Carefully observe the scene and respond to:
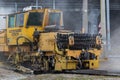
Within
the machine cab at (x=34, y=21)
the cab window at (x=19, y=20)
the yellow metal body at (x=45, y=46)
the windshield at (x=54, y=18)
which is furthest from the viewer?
the cab window at (x=19, y=20)

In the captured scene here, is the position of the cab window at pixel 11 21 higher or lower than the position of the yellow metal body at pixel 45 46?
higher

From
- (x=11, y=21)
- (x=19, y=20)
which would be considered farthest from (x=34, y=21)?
(x=11, y=21)

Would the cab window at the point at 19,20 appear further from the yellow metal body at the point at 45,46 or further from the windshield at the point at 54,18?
the windshield at the point at 54,18

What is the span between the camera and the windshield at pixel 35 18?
677 inches

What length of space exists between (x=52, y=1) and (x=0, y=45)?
10.6 metres

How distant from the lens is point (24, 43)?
56.9ft

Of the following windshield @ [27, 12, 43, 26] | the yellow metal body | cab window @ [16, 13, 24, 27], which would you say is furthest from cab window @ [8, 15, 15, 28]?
windshield @ [27, 12, 43, 26]

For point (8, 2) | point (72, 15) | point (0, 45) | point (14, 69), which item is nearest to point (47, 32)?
point (14, 69)

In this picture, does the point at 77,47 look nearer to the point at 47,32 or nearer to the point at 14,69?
the point at 47,32

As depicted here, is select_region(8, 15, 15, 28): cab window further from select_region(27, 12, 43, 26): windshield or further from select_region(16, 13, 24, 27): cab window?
select_region(27, 12, 43, 26): windshield

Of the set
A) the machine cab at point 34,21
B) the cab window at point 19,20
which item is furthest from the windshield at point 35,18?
the cab window at point 19,20

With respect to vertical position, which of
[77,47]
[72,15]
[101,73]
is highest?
[72,15]

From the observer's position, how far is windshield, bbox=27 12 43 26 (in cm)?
1720

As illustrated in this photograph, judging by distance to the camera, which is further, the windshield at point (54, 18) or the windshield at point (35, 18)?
the windshield at point (54, 18)
